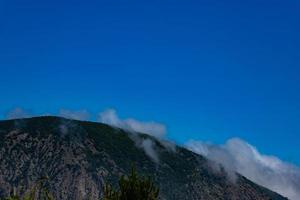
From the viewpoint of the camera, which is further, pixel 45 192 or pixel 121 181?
pixel 121 181

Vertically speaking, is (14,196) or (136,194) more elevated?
(136,194)

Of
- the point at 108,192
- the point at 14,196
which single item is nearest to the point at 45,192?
the point at 14,196

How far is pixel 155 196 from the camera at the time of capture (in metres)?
29.0

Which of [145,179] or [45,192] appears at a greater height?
[145,179]

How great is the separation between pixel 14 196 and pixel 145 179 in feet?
30.4

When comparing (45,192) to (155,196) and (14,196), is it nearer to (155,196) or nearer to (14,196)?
(14,196)

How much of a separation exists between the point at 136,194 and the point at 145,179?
3.41 ft

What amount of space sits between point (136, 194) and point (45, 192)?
324 inches

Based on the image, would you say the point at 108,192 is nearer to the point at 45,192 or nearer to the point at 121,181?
the point at 121,181

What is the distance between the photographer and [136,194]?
28.5 meters

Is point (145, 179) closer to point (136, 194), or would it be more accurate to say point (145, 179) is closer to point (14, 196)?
point (136, 194)

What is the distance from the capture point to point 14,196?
70.2 feet

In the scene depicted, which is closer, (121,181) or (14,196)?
(14,196)

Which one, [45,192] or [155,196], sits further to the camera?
[155,196]
